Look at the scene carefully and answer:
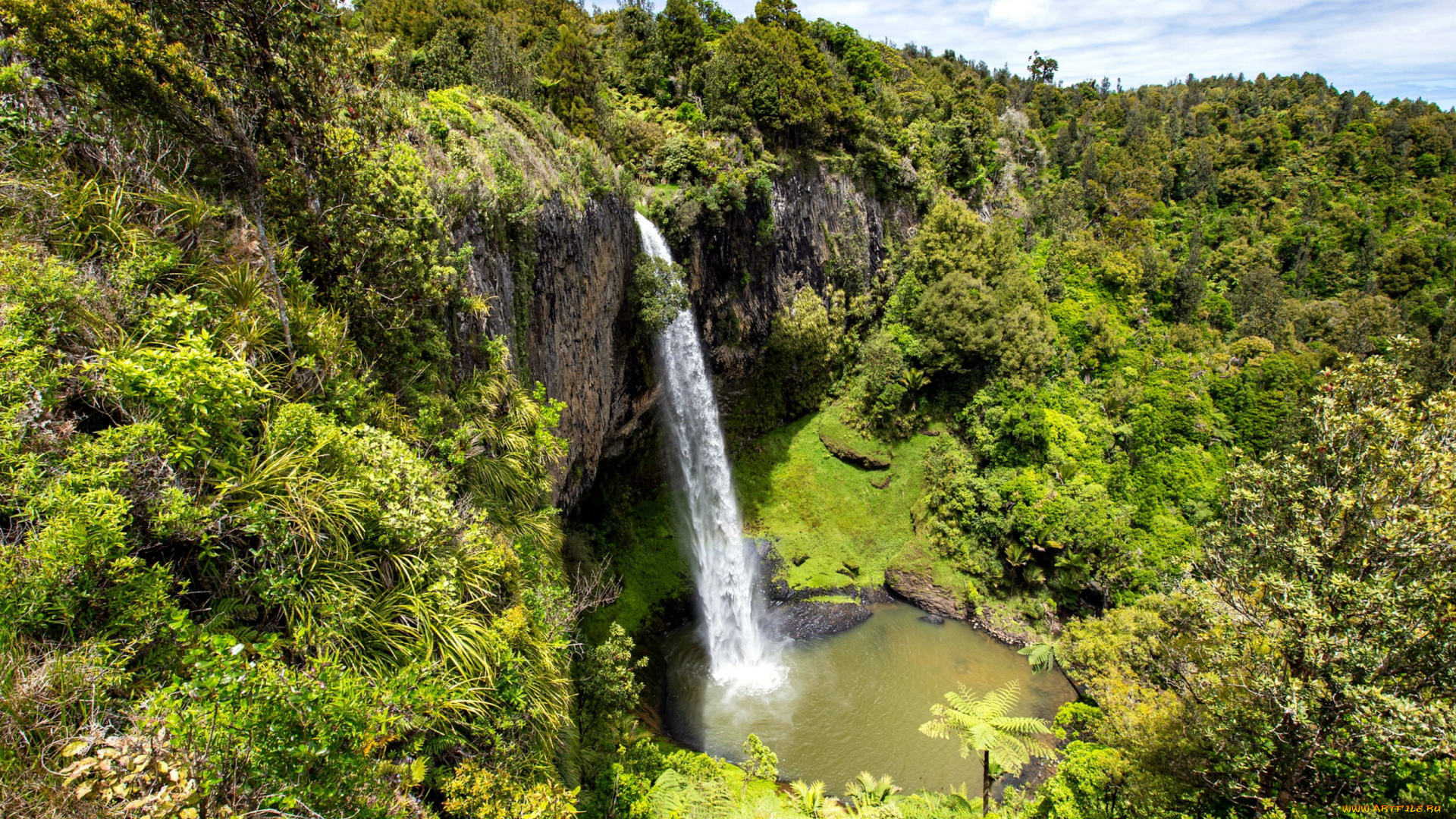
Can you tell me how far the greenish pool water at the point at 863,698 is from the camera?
1469cm

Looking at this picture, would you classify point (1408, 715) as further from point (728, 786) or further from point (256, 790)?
point (256, 790)

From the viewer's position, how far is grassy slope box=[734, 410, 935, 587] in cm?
2220

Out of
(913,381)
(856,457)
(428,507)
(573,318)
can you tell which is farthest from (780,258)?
(428,507)

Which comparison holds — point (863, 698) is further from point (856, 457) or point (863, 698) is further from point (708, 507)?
point (856, 457)

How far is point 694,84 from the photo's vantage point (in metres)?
23.5

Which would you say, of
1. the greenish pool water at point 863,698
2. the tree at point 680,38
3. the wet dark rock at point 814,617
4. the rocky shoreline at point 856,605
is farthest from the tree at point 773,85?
the greenish pool water at point 863,698

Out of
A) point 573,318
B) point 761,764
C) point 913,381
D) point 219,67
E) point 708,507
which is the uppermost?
point 219,67

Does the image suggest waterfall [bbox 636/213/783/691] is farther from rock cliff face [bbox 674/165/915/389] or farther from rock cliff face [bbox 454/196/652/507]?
rock cliff face [bbox 674/165/915/389]

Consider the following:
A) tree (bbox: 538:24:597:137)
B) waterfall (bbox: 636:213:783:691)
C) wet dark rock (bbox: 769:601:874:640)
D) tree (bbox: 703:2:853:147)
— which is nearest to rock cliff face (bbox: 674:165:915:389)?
waterfall (bbox: 636:213:783:691)

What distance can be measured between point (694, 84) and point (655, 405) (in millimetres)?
13259

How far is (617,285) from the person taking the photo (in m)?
16.8

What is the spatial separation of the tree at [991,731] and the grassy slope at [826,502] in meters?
10.0

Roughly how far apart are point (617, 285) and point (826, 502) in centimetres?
1232

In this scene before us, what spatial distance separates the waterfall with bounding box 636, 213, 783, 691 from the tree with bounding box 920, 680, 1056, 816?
24.8ft
